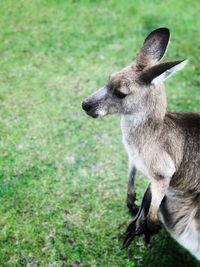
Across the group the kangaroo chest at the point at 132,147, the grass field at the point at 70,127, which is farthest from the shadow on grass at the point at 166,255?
the kangaroo chest at the point at 132,147

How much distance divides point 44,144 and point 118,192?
991 millimetres

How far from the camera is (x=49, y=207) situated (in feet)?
15.2

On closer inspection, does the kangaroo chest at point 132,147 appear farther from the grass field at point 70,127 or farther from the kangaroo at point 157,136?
the grass field at point 70,127

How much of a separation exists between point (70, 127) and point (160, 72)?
2.26m

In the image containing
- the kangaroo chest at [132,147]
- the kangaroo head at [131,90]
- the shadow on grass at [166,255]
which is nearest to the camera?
the kangaroo head at [131,90]

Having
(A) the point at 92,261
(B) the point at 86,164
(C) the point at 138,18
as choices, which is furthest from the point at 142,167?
(C) the point at 138,18

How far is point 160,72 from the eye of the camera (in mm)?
3424

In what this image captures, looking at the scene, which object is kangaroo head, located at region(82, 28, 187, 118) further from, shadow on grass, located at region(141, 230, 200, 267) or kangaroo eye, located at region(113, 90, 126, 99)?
shadow on grass, located at region(141, 230, 200, 267)

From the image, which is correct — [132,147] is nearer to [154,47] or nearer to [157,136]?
[157,136]

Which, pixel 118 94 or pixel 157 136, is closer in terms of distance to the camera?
pixel 118 94

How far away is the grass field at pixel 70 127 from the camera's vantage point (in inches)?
171

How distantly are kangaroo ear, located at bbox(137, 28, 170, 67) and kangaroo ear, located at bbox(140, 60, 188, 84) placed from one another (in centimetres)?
27

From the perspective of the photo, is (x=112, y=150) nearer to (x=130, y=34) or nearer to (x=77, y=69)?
(x=77, y=69)

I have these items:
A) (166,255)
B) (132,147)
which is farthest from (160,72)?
(166,255)
